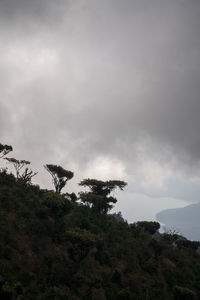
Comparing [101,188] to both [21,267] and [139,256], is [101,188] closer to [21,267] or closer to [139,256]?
[139,256]

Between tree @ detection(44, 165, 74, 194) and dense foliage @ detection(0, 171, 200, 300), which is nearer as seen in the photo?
dense foliage @ detection(0, 171, 200, 300)

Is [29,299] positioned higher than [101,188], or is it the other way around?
[101,188]

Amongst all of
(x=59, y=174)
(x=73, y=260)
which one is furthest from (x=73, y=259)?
(x=59, y=174)

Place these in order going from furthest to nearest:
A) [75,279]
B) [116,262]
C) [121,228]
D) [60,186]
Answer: [60,186] → [121,228] → [116,262] → [75,279]

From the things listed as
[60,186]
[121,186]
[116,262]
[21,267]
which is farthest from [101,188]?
[21,267]

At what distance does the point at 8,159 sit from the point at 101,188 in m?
22.2

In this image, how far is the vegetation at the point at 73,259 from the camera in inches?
794

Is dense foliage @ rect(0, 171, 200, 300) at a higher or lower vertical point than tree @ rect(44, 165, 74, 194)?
lower

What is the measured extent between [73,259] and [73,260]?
3.28 feet

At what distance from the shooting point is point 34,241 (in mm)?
25406

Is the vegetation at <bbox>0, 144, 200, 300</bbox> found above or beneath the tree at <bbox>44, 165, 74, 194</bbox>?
beneath

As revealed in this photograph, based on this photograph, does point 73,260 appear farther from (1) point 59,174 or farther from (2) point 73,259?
(1) point 59,174

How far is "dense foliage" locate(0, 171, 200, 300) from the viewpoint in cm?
2008

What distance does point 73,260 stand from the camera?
2564cm
